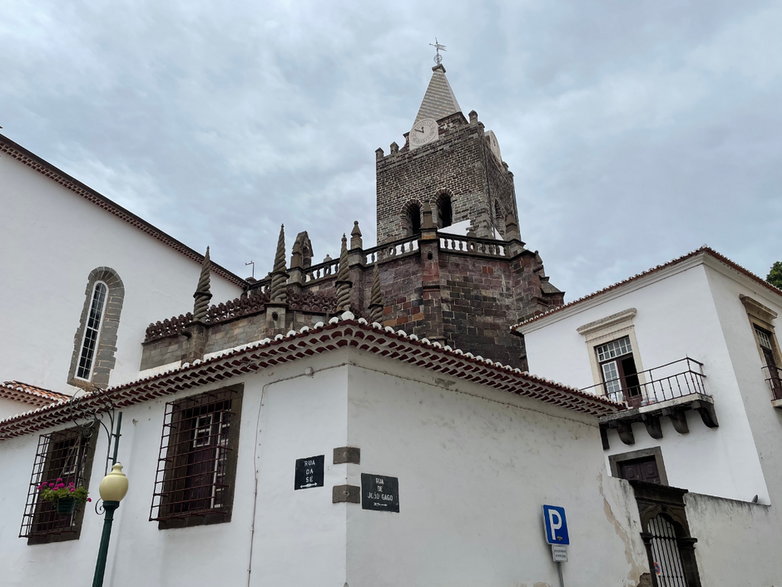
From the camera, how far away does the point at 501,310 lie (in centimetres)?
2267

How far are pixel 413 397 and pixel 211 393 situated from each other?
10.0ft

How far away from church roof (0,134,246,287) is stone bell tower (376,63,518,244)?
12325 mm

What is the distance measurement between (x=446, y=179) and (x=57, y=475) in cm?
2631

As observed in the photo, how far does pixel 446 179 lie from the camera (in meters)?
34.2

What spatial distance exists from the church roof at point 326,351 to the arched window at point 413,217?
2427cm

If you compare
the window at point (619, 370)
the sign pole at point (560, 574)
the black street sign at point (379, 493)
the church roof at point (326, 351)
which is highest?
the window at point (619, 370)

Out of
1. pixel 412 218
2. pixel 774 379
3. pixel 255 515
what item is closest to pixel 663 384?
pixel 774 379

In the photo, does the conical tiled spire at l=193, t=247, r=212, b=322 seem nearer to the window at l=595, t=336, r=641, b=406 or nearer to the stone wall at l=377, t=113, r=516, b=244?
the window at l=595, t=336, r=641, b=406

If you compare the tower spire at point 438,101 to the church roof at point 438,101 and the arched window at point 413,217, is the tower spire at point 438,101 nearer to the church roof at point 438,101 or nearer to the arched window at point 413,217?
the church roof at point 438,101

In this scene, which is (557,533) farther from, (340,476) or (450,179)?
(450,179)

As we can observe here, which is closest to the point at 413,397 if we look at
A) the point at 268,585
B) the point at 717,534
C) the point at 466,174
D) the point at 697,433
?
the point at 268,585

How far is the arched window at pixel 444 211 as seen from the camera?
34250 mm

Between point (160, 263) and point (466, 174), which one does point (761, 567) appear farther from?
point (466, 174)

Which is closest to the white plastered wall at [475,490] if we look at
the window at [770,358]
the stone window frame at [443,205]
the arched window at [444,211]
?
the window at [770,358]
